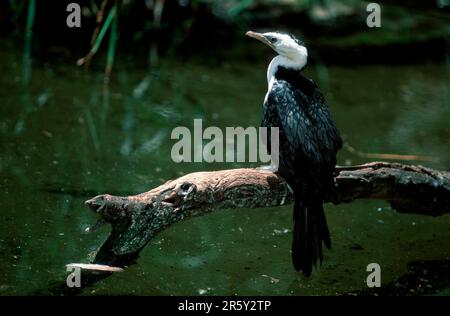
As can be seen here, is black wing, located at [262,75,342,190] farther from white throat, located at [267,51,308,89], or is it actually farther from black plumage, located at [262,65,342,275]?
white throat, located at [267,51,308,89]

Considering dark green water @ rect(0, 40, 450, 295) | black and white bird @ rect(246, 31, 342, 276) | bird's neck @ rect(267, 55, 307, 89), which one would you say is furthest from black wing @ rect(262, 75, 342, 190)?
dark green water @ rect(0, 40, 450, 295)

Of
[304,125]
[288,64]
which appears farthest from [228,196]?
[288,64]

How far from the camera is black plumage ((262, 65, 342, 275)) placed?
341 cm

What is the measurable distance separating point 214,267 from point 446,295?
3.94 ft

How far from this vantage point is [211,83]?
6.54 m

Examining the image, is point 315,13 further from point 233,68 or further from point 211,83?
point 211,83

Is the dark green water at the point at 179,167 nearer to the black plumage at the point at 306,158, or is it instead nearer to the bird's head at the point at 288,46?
the black plumage at the point at 306,158

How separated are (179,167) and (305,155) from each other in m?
1.57

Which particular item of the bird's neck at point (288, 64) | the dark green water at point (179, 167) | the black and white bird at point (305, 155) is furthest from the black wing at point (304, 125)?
the dark green water at point (179, 167)

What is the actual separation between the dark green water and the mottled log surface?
0.92 ft

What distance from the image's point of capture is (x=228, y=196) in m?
3.40

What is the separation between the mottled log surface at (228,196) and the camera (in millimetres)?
3170

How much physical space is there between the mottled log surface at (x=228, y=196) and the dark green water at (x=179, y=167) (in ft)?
0.92

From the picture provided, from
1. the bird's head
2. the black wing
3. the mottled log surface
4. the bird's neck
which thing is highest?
the bird's head
